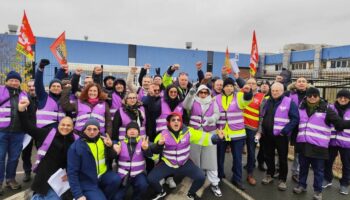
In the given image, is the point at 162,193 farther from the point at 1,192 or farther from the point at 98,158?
the point at 1,192

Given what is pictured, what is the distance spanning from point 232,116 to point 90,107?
8.09ft

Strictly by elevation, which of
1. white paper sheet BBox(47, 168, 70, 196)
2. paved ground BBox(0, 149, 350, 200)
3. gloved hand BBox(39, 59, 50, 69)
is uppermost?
gloved hand BBox(39, 59, 50, 69)

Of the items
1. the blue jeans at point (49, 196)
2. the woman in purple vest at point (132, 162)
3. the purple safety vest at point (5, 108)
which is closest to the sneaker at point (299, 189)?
the woman in purple vest at point (132, 162)

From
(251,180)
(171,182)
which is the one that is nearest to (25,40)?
(171,182)

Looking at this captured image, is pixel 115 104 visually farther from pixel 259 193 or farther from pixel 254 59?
pixel 254 59

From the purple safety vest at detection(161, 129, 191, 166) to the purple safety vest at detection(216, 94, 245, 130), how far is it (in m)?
0.91

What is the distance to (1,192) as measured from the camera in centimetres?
426

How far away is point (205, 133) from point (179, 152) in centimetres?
57

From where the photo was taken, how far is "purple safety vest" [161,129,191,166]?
4.20m

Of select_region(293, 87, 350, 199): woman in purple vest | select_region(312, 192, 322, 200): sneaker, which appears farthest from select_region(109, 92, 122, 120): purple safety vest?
select_region(312, 192, 322, 200): sneaker

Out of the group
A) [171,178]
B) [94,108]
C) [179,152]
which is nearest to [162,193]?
[171,178]

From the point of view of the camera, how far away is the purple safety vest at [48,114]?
4328 millimetres

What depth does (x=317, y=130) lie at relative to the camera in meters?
4.47

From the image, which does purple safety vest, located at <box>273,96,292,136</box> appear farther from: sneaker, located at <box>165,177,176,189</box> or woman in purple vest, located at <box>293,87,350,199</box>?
sneaker, located at <box>165,177,176,189</box>
